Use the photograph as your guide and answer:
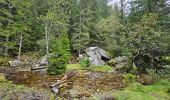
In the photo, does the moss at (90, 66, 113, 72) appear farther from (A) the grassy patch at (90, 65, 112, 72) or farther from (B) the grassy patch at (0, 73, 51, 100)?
(B) the grassy patch at (0, 73, 51, 100)

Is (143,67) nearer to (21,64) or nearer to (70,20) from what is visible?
(21,64)

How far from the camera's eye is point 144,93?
18094 millimetres

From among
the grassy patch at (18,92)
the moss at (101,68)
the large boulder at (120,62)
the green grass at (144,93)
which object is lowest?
the green grass at (144,93)

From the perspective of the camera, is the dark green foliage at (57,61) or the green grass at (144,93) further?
the dark green foliage at (57,61)

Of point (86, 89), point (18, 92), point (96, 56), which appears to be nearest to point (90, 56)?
point (96, 56)

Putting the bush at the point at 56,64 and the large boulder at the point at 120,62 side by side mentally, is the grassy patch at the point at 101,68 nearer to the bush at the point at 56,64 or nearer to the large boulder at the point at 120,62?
the large boulder at the point at 120,62

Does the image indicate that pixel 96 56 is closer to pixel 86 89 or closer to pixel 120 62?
pixel 120 62

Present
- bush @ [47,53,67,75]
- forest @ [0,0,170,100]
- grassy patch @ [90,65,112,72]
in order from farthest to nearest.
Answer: grassy patch @ [90,65,112,72]
bush @ [47,53,67,75]
forest @ [0,0,170,100]

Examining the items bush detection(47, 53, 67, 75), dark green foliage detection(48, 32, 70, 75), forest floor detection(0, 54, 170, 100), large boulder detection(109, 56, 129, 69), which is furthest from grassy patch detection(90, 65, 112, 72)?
bush detection(47, 53, 67, 75)

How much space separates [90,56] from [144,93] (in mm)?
17479

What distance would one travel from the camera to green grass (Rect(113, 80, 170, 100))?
54.8 ft

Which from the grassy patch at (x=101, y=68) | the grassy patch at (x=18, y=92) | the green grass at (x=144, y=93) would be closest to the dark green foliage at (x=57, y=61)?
the grassy patch at (x=101, y=68)

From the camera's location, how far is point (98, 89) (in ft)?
65.8

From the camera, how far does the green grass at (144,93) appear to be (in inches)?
658
